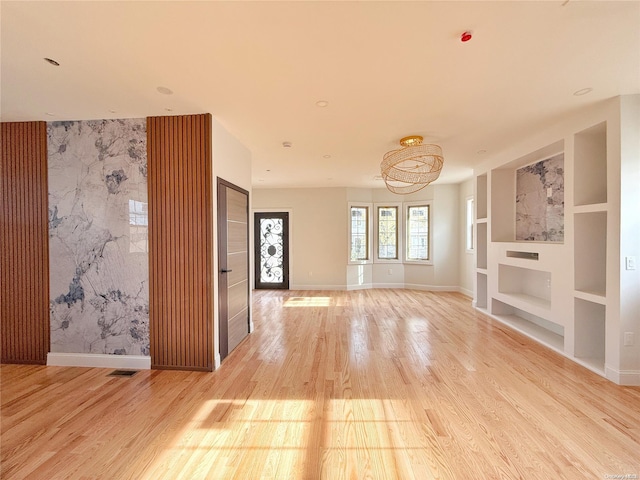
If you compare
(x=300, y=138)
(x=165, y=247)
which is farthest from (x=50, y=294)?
→ (x=300, y=138)

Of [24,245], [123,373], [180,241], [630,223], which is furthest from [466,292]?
[24,245]

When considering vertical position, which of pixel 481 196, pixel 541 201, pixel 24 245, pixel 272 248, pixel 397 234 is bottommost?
pixel 272 248

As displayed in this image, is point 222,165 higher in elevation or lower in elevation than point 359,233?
higher

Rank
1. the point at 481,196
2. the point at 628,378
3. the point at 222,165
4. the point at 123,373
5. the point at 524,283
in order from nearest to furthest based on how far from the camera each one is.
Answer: the point at 628,378, the point at 123,373, the point at 222,165, the point at 524,283, the point at 481,196

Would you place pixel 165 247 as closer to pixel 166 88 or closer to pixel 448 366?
pixel 166 88

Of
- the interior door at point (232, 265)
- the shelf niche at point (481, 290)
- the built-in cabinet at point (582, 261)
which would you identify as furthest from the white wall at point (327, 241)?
the interior door at point (232, 265)

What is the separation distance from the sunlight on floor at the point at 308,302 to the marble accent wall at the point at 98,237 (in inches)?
131

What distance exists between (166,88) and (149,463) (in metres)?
2.82

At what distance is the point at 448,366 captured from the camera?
3.01 m

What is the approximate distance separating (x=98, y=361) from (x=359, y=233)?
19.9ft

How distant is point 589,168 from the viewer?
10.2 ft

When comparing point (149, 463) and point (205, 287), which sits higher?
point (205, 287)

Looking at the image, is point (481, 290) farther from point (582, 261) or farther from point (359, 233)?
point (359, 233)

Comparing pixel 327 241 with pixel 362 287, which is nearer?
pixel 327 241
